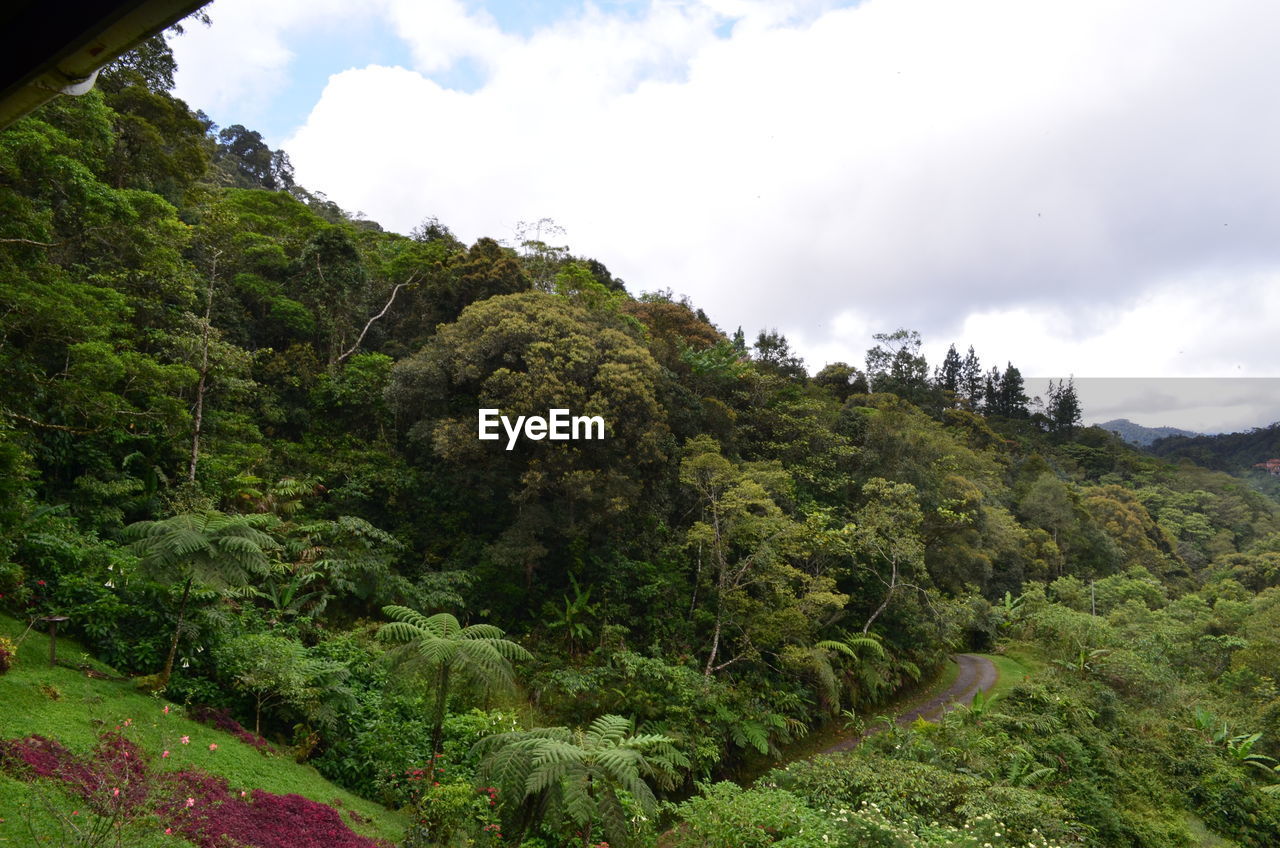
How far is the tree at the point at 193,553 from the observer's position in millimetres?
6348

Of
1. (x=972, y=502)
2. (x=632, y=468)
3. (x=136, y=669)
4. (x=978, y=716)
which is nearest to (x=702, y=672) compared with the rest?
(x=632, y=468)

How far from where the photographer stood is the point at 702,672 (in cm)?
1155

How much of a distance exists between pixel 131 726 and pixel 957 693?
16.0 metres

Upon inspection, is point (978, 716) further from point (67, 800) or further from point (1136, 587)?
point (1136, 587)

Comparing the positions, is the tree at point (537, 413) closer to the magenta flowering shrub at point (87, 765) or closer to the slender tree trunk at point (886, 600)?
the slender tree trunk at point (886, 600)

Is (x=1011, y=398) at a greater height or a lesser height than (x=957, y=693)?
greater

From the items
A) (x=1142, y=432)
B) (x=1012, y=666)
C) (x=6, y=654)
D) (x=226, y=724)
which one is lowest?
(x=1012, y=666)

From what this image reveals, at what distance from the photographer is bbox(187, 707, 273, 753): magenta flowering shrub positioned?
6.59 meters

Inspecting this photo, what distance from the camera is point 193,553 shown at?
649 cm

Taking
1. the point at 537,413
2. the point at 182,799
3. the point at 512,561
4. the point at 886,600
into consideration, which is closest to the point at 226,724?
the point at 182,799

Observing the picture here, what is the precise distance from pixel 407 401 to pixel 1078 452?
44.9 meters

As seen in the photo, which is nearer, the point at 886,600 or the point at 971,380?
the point at 886,600

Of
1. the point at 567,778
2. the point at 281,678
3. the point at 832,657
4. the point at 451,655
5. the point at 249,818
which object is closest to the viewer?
the point at 249,818

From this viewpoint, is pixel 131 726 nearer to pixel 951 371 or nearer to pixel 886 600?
pixel 886 600
